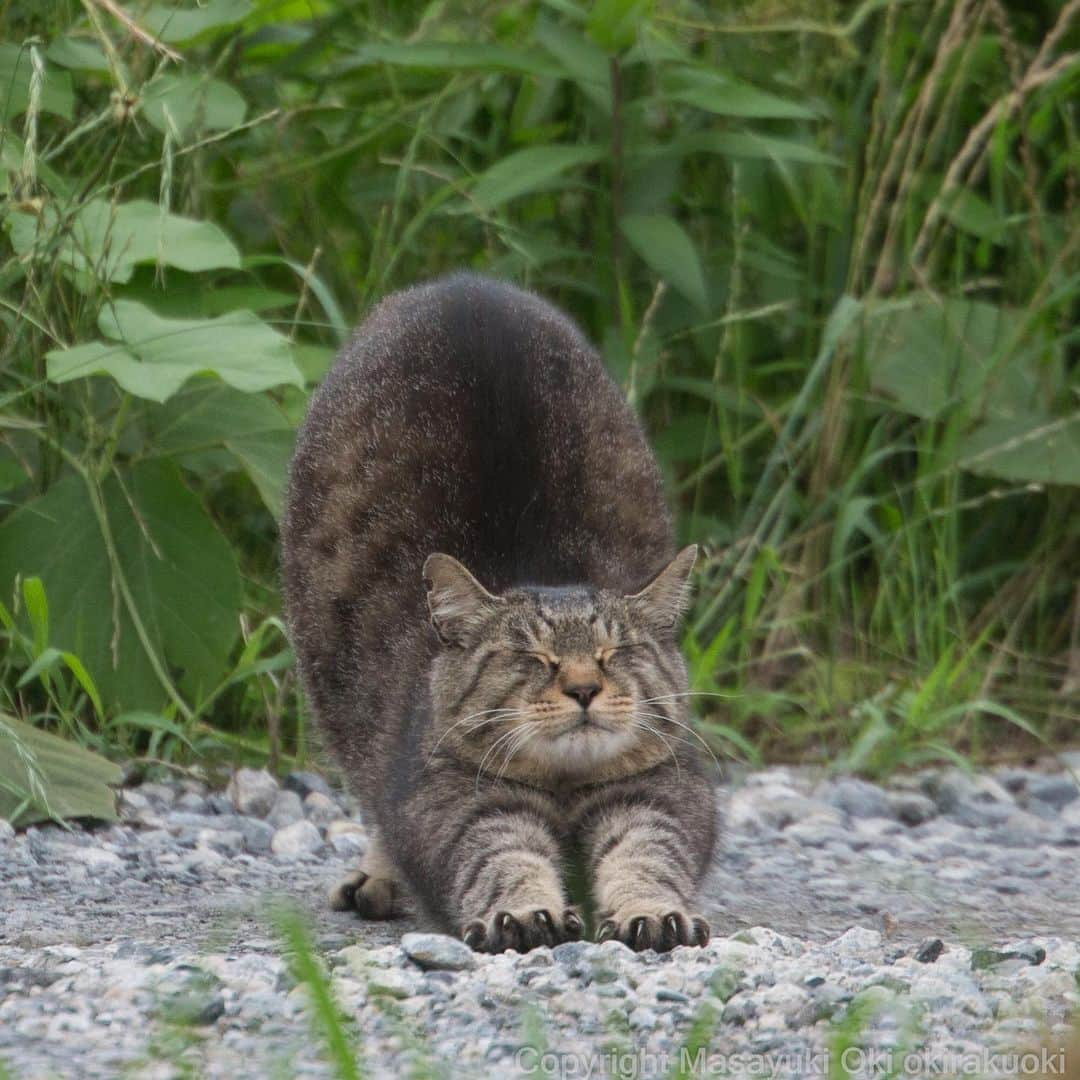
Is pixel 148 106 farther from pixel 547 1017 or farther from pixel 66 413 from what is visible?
pixel 547 1017

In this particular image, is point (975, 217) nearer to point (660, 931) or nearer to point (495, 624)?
point (495, 624)

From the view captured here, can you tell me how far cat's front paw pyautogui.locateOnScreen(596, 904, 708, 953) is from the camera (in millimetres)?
3400

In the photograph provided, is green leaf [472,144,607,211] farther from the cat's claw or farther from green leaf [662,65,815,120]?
the cat's claw

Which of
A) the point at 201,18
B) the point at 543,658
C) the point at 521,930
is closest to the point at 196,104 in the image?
the point at 201,18

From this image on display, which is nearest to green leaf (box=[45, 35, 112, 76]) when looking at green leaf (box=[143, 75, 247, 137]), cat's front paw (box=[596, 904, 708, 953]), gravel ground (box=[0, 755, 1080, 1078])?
green leaf (box=[143, 75, 247, 137])

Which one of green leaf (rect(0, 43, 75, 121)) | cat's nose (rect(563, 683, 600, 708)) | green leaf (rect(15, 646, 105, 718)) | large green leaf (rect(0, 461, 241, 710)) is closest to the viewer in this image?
cat's nose (rect(563, 683, 600, 708))

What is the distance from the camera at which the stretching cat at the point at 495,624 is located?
369 centimetres

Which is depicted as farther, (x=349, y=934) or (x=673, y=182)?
(x=673, y=182)

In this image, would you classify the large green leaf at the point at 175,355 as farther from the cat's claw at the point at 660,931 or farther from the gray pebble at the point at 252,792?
the cat's claw at the point at 660,931

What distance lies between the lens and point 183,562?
193 inches

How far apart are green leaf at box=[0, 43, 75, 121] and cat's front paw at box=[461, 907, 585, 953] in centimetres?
244

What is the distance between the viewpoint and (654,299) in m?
5.54

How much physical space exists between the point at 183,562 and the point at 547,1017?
2342mm

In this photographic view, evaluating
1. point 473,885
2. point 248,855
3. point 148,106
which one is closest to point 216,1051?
point 473,885
